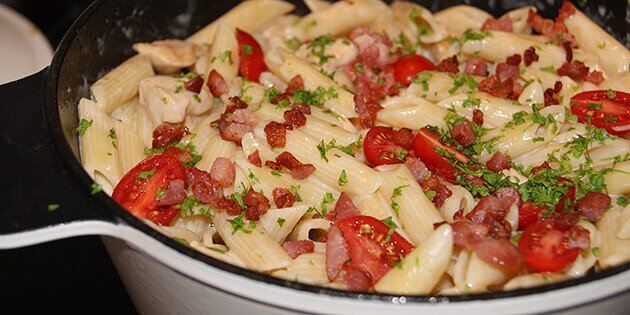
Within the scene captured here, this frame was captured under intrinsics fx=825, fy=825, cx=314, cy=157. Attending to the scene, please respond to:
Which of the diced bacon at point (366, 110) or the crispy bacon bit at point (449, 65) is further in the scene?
the crispy bacon bit at point (449, 65)

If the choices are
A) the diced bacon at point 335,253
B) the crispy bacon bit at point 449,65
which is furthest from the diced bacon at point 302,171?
the crispy bacon bit at point 449,65

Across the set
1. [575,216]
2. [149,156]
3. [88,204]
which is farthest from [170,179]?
[575,216]

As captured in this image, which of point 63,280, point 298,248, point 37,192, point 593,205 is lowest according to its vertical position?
point 63,280

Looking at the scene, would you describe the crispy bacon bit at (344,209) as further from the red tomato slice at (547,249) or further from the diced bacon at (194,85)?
the diced bacon at (194,85)

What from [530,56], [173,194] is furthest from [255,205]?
[530,56]

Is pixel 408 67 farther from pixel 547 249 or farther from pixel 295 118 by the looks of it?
pixel 547 249

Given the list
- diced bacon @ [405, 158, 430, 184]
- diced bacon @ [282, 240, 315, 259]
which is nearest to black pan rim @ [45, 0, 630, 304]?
diced bacon @ [282, 240, 315, 259]
